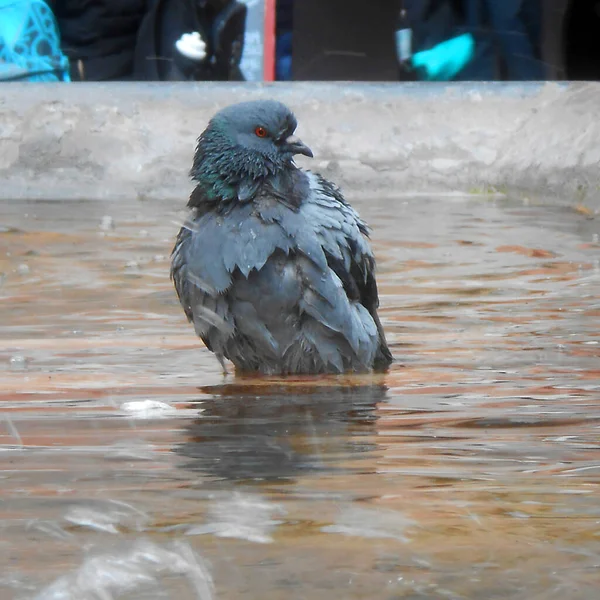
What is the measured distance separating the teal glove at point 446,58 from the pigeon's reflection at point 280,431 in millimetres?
6488

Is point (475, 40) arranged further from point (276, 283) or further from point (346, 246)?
point (276, 283)

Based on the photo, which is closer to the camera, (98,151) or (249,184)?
(249,184)

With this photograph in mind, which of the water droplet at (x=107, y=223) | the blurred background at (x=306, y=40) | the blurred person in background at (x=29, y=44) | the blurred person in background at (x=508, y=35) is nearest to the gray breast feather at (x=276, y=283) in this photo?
the water droplet at (x=107, y=223)

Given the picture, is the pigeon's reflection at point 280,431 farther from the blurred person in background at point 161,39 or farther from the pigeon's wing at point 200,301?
the blurred person in background at point 161,39

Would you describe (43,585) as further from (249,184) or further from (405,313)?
(405,313)

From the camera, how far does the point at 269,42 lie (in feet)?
32.4

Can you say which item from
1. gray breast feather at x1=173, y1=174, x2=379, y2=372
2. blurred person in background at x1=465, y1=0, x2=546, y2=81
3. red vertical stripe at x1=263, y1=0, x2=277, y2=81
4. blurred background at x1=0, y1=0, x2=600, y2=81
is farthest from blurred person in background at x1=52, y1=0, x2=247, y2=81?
gray breast feather at x1=173, y1=174, x2=379, y2=372

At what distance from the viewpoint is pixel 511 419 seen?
3264mm

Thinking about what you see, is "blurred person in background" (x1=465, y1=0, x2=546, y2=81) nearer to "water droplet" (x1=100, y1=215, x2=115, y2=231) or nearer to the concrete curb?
the concrete curb

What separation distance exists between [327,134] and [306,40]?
5.94ft

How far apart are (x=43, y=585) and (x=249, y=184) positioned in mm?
1868

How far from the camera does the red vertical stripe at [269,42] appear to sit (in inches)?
386

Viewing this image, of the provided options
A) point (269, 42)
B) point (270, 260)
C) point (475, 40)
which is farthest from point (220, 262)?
point (475, 40)

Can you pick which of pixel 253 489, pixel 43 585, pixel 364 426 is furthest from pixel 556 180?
pixel 43 585
